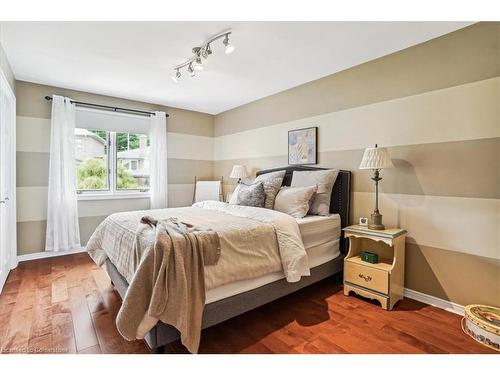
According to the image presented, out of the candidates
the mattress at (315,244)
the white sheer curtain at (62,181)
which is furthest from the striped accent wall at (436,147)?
the white sheer curtain at (62,181)

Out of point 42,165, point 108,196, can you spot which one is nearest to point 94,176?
point 108,196

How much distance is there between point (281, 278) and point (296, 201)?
2.88 ft

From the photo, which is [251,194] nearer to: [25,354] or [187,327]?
[187,327]

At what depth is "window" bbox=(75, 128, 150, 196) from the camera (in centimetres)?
404

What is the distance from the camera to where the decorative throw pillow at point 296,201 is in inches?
109

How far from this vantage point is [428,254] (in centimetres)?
242

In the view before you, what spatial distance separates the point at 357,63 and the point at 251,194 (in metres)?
1.84

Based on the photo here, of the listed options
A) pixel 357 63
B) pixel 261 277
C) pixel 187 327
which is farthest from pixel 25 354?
pixel 357 63

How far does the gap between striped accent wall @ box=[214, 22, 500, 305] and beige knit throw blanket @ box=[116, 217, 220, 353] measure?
204cm

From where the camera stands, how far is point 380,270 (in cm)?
235

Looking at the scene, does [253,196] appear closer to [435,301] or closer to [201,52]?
[201,52]

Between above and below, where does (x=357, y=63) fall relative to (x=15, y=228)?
above

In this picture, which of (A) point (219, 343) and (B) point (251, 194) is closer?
(A) point (219, 343)

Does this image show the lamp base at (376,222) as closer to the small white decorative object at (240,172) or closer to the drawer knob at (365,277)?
the drawer knob at (365,277)
